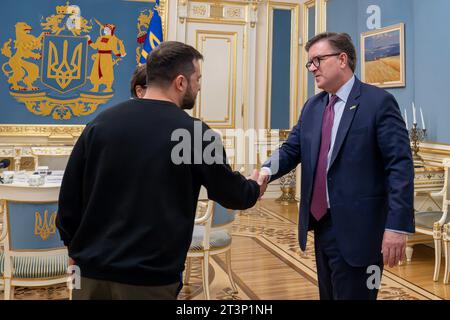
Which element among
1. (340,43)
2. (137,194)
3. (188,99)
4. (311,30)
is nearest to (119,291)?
(137,194)

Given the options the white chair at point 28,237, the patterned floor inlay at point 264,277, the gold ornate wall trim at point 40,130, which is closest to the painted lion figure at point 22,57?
the gold ornate wall trim at point 40,130

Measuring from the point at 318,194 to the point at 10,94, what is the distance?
5.35m

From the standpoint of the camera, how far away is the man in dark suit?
1.50 meters

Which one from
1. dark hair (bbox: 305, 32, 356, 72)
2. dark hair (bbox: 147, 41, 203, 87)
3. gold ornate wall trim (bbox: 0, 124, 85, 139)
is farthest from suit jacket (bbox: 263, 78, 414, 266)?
gold ornate wall trim (bbox: 0, 124, 85, 139)

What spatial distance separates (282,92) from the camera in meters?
6.74

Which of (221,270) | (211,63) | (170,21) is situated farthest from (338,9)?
(221,270)

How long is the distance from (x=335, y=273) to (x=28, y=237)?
5.20 ft

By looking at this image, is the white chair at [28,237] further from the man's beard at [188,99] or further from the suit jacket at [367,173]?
the suit jacket at [367,173]

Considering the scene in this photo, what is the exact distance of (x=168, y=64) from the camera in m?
1.23

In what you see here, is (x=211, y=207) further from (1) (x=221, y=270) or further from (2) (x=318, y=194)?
(2) (x=318, y=194)

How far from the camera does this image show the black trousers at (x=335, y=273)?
1.56m

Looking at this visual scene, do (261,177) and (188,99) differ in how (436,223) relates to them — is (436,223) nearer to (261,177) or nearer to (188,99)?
(261,177)

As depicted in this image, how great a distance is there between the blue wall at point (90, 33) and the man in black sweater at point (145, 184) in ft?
16.6

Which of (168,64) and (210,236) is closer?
(168,64)
